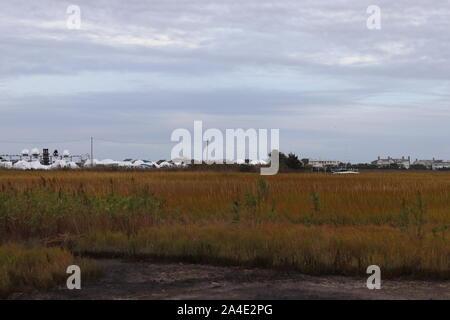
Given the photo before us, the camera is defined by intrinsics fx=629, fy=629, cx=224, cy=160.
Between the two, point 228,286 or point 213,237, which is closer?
point 228,286

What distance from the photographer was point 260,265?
12.3 meters

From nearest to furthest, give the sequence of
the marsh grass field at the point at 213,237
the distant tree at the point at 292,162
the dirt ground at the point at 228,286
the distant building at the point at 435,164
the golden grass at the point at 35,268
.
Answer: the dirt ground at the point at 228,286 < the golden grass at the point at 35,268 < the marsh grass field at the point at 213,237 < the distant tree at the point at 292,162 < the distant building at the point at 435,164

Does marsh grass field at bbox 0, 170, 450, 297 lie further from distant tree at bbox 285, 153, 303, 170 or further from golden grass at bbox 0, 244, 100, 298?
distant tree at bbox 285, 153, 303, 170

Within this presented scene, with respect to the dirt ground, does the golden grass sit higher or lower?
higher

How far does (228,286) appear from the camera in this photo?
34.2 feet

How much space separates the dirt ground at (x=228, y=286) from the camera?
971 centimetres

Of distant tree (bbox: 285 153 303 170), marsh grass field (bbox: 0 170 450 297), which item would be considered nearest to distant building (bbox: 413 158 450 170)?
distant tree (bbox: 285 153 303 170)

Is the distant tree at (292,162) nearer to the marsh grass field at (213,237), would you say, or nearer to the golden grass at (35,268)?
the marsh grass field at (213,237)

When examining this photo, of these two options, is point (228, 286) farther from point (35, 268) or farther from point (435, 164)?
point (435, 164)

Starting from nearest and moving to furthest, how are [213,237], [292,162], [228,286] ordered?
[228,286]
[213,237]
[292,162]

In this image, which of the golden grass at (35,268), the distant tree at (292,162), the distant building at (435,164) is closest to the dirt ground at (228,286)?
the golden grass at (35,268)

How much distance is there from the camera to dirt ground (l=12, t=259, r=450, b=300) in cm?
971

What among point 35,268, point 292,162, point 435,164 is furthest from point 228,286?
point 435,164
